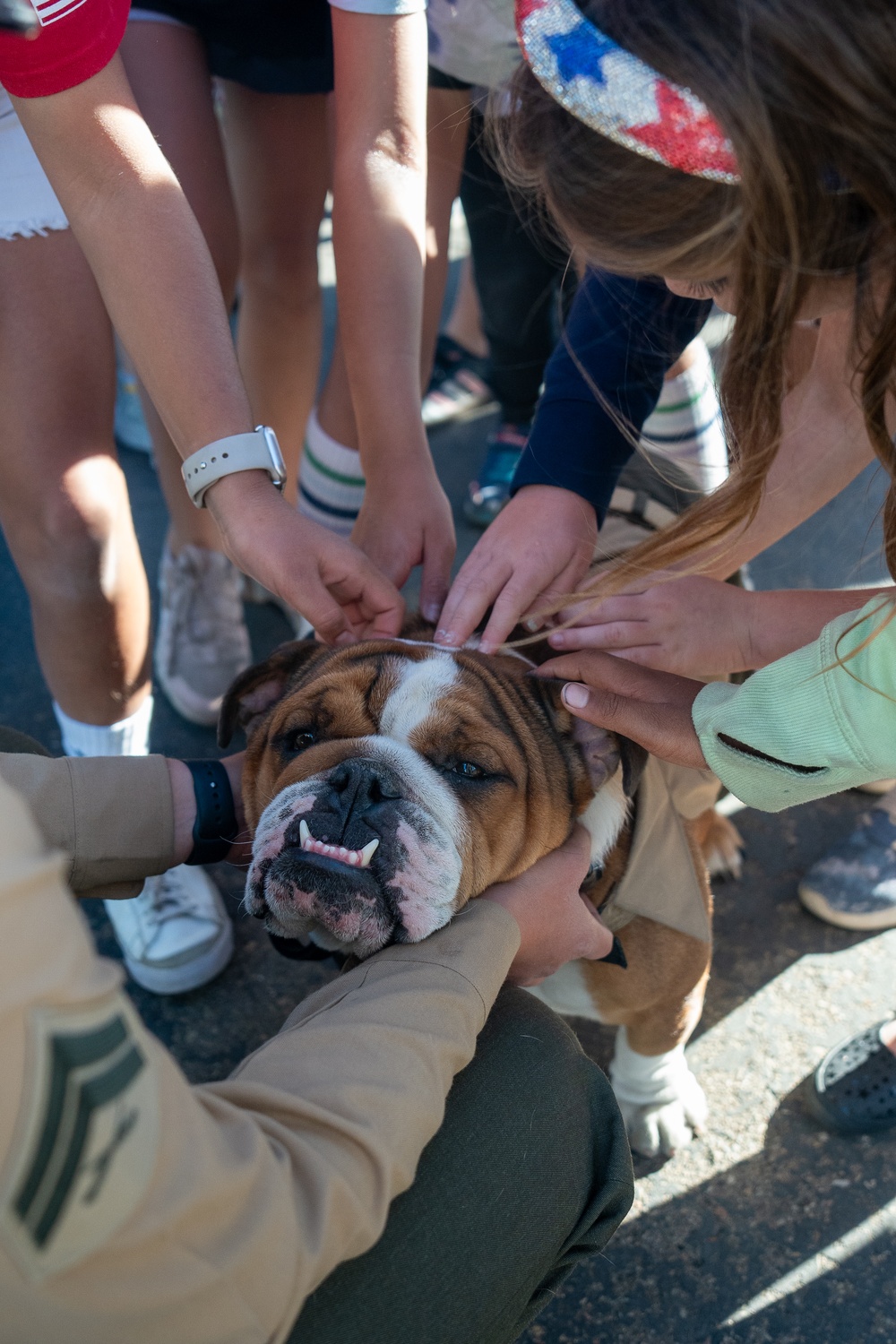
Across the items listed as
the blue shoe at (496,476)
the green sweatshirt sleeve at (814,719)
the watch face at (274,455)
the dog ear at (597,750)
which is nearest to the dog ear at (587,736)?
the dog ear at (597,750)

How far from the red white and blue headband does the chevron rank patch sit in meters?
1.19

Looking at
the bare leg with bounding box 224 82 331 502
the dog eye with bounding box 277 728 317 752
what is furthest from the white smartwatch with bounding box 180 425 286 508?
the bare leg with bounding box 224 82 331 502

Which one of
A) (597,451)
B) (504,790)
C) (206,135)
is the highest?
(206,135)

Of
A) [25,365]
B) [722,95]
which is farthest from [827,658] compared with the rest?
[25,365]

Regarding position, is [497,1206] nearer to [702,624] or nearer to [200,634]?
[702,624]

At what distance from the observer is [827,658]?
5.30ft

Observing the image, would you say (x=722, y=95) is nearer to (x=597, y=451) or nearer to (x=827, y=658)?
(x=827, y=658)

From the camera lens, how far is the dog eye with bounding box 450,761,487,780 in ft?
6.51

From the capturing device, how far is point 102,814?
1.91 meters

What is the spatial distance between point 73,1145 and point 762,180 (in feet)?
4.27

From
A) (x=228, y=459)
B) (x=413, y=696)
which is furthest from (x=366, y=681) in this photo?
(x=228, y=459)

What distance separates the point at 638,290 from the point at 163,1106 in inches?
74.1

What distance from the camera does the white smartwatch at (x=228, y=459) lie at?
6.45 feet

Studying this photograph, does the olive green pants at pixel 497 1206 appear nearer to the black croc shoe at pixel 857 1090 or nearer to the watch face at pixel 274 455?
the black croc shoe at pixel 857 1090
